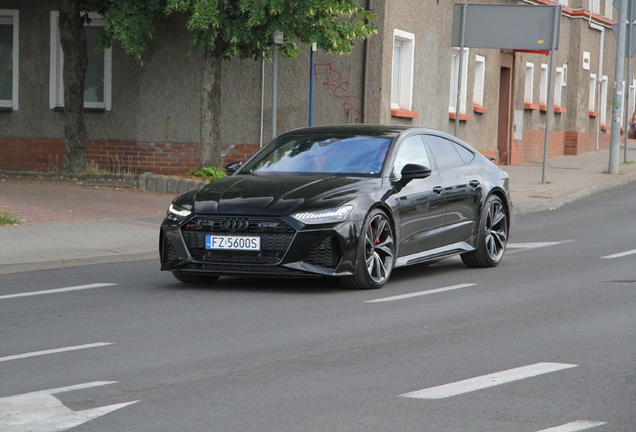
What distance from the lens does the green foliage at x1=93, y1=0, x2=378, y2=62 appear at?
1733 centimetres

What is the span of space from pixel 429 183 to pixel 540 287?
1.40 m

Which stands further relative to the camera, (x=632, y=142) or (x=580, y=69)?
(x=632, y=142)

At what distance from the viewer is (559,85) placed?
122ft

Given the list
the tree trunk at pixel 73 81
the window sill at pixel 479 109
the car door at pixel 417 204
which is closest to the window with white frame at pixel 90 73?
the tree trunk at pixel 73 81

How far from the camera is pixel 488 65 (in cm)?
2986

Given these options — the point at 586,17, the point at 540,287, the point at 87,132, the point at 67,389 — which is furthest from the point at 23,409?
the point at 586,17

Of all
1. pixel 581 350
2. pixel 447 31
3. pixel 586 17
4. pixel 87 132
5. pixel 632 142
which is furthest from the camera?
pixel 632 142

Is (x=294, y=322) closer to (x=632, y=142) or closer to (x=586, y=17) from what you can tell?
(x=586, y=17)

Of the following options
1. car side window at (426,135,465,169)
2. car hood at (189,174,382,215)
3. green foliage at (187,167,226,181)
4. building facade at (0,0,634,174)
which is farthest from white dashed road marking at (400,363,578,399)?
building facade at (0,0,634,174)

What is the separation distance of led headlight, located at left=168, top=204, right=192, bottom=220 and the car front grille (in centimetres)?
10

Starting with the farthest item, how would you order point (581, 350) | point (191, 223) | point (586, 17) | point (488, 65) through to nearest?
point (586, 17)
point (488, 65)
point (191, 223)
point (581, 350)

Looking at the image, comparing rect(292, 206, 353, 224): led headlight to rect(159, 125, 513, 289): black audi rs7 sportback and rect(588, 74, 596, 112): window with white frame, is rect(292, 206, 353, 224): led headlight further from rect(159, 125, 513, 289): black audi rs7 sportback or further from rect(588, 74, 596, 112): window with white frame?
rect(588, 74, 596, 112): window with white frame

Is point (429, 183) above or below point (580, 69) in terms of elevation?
below

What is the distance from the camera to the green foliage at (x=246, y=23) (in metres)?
17.3
